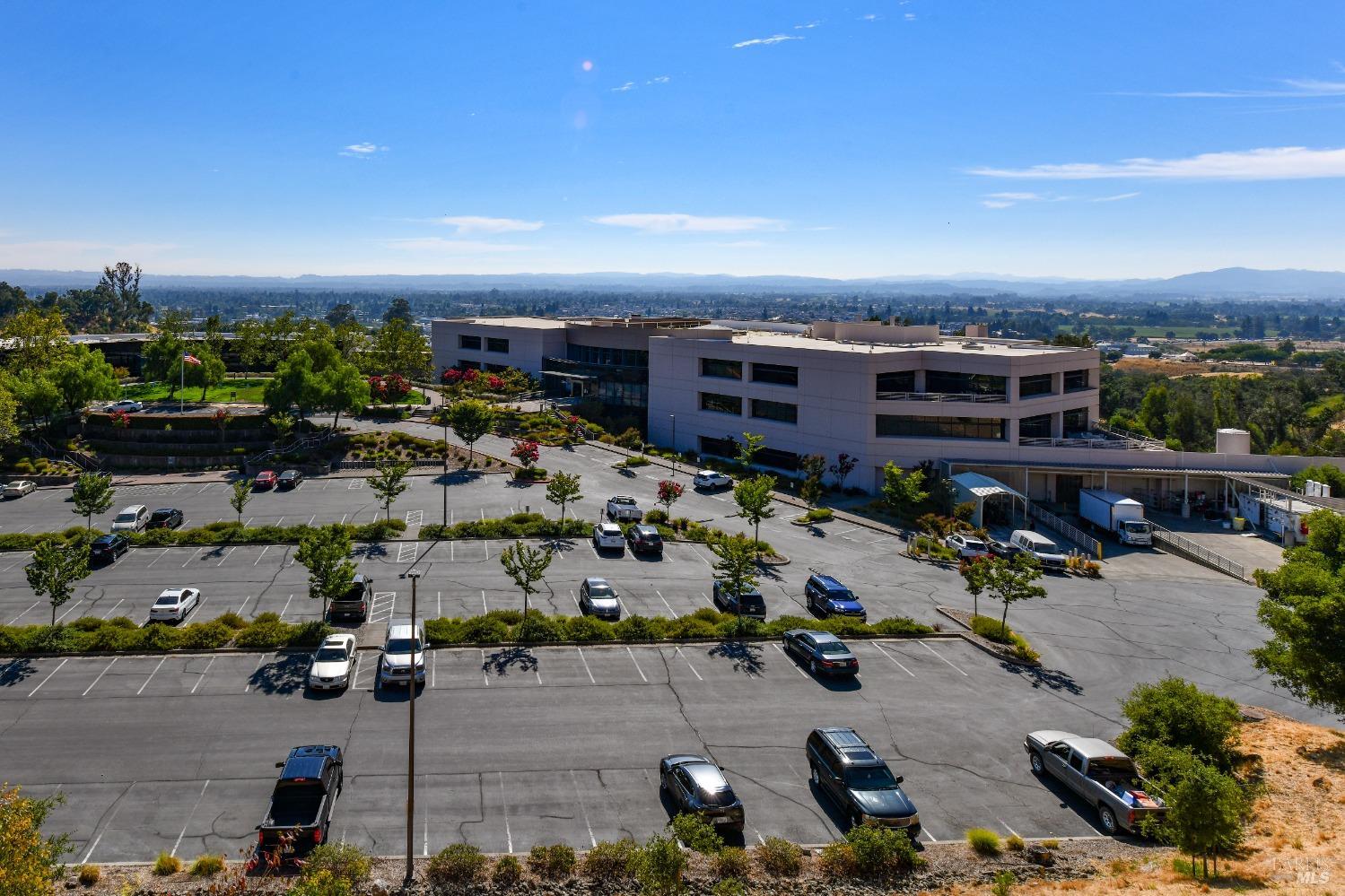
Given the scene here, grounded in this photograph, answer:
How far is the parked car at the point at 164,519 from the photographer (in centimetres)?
5378

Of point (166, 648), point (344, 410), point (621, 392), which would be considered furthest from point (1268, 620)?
point (344, 410)

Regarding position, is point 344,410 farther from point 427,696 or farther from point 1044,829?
point 1044,829

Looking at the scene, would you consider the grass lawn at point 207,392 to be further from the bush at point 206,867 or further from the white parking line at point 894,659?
the bush at point 206,867

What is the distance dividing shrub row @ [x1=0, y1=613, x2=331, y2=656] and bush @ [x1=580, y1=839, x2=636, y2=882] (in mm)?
19038

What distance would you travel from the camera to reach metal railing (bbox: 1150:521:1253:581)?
170ft

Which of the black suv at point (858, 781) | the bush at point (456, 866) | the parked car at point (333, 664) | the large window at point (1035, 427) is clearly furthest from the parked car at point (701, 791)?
the large window at point (1035, 427)

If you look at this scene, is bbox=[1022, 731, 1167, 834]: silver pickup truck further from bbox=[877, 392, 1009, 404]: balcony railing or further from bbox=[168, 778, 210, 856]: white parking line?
bbox=[877, 392, 1009, 404]: balcony railing

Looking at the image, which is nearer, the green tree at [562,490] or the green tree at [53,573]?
the green tree at [53,573]

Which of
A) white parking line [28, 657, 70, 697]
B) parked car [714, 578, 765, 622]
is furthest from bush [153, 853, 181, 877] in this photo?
parked car [714, 578, 765, 622]

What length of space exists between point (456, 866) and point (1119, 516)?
5236 cm

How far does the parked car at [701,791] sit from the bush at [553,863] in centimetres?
351

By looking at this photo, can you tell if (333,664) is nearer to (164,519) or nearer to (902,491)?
(164,519)

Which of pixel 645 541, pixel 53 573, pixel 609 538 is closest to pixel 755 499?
pixel 645 541

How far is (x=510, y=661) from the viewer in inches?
1366
